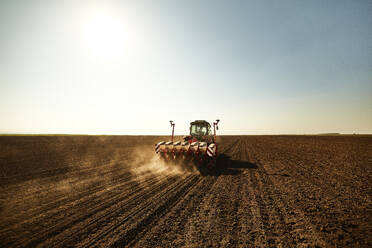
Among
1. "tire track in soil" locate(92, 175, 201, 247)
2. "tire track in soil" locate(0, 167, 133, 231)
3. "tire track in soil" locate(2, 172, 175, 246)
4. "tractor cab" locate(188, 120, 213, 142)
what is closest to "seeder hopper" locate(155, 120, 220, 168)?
"tractor cab" locate(188, 120, 213, 142)

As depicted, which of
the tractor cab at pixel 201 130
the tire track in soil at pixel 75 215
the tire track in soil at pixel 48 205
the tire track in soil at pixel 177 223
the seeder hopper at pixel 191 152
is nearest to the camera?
the tire track in soil at pixel 177 223

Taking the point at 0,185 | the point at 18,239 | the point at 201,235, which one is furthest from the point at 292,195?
the point at 0,185

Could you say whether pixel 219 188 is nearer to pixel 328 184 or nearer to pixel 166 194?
pixel 166 194

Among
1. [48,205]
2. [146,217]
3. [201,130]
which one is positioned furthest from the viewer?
[201,130]

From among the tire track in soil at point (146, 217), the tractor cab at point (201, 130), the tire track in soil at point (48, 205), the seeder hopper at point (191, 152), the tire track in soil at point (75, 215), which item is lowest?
the tire track in soil at point (48, 205)

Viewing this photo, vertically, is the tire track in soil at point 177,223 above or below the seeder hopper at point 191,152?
below

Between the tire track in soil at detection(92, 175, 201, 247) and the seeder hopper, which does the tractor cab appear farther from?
the tire track in soil at detection(92, 175, 201, 247)

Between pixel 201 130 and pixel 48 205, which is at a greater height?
pixel 201 130

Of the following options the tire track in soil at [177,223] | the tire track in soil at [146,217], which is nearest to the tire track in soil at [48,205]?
the tire track in soil at [146,217]

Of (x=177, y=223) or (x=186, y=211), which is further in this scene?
(x=186, y=211)

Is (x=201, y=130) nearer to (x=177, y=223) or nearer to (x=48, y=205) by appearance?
(x=177, y=223)

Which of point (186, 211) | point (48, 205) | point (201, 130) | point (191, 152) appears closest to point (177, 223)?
point (186, 211)

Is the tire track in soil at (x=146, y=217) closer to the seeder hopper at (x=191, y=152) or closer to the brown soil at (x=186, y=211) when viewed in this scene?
the brown soil at (x=186, y=211)

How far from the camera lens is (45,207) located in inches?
169
